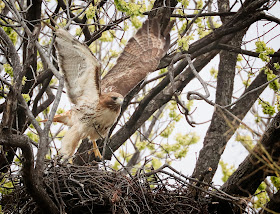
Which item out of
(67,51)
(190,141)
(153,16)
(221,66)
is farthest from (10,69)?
(190,141)

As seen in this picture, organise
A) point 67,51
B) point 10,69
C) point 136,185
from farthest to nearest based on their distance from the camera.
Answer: point 67,51
point 10,69
point 136,185

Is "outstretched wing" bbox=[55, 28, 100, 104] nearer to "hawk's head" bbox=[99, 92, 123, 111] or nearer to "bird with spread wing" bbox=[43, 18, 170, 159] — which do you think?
"bird with spread wing" bbox=[43, 18, 170, 159]

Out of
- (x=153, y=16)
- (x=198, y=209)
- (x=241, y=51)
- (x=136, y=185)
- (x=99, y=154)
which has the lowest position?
(x=198, y=209)

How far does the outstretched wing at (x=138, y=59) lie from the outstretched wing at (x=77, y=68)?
563mm

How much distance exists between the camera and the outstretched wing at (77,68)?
233 inches

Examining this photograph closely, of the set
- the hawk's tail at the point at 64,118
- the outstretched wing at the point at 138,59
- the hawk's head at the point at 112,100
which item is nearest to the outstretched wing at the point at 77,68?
the hawk's head at the point at 112,100

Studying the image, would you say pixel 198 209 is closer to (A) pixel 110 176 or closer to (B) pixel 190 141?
(A) pixel 110 176

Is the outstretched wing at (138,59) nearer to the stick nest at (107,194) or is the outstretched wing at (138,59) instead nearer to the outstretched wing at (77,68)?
the outstretched wing at (77,68)

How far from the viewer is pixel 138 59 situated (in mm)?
7336

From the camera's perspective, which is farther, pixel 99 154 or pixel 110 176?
pixel 99 154

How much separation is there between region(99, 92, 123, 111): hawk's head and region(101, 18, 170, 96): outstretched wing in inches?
14.7

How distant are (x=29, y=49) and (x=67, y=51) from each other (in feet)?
4.67

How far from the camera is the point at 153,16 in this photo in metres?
6.92

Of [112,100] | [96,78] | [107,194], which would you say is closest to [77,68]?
[96,78]
